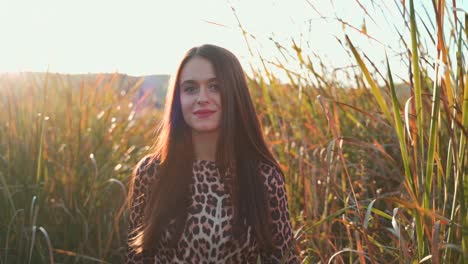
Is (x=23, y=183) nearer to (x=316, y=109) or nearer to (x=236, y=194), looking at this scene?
(x=236, y=194)

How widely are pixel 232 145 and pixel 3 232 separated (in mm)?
971

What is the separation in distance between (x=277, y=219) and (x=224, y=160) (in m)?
0.23

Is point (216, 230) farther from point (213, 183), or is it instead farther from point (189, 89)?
point (189, 89)

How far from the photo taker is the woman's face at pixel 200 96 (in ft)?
6.40

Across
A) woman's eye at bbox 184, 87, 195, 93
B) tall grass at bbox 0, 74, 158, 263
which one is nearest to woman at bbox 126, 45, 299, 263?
woman's eye at bbox 184, 87, 195, 93

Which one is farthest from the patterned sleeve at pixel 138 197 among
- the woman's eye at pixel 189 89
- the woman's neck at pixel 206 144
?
the woman's eye at pixel 189 89

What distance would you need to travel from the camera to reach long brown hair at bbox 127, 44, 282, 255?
1.96m

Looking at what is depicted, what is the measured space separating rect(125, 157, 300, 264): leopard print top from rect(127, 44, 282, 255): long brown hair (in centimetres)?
2

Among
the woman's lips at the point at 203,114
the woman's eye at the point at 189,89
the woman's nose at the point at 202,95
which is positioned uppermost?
the woman's eye at the point at 189,89

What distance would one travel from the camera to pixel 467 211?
4.58 ft

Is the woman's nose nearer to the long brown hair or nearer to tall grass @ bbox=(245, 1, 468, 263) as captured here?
the long brown hair

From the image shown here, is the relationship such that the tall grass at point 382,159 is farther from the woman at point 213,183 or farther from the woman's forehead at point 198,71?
the woman's forehead at point 198,71

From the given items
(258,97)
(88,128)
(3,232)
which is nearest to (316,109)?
(258,97)

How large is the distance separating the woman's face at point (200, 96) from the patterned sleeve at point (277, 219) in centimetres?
22
